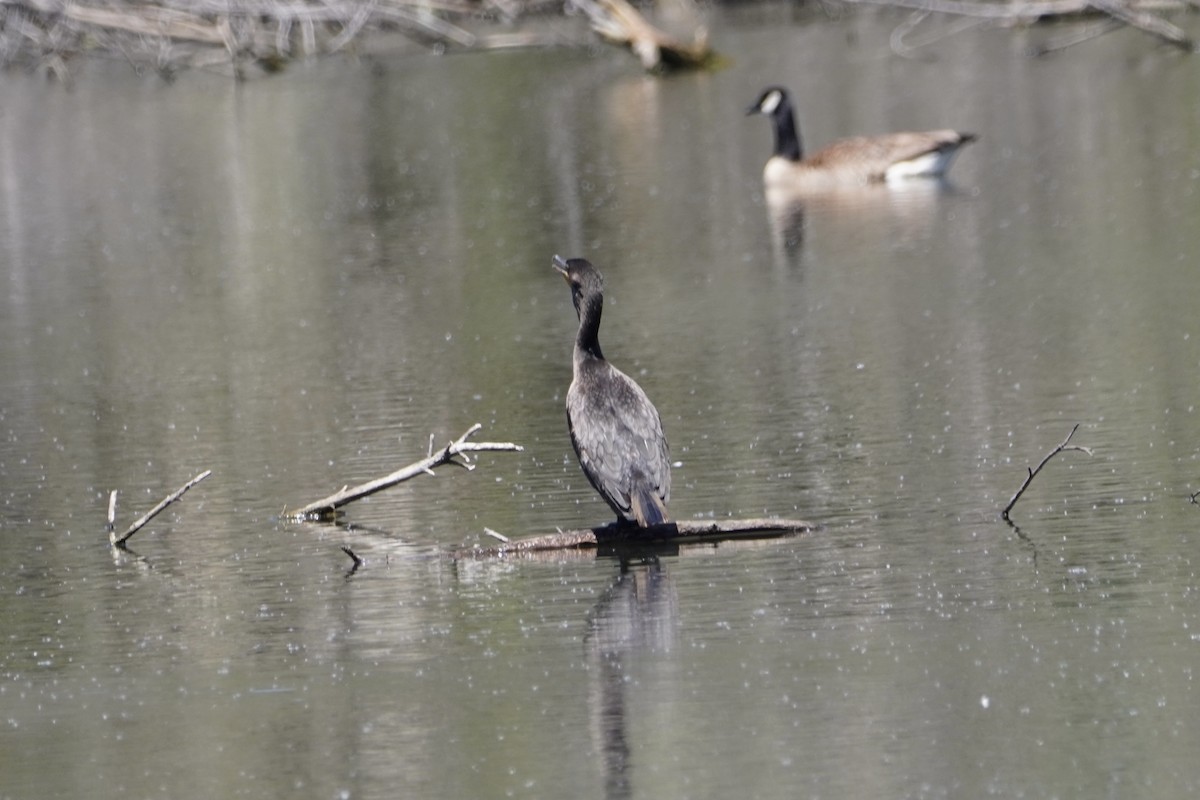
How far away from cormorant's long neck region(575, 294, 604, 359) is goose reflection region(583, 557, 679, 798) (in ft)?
3.49

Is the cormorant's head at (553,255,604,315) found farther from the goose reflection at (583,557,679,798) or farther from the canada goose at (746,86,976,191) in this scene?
the canada goose at (746,86,976,191)

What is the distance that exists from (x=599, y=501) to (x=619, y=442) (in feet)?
4.01

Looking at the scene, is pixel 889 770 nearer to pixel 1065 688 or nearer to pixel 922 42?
pixel 1065 688

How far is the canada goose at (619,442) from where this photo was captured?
8281mm

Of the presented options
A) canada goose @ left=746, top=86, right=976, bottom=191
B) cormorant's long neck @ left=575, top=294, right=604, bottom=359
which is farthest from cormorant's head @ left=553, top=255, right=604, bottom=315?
canada goose @ left=746, top=86, right=976, bottom=191

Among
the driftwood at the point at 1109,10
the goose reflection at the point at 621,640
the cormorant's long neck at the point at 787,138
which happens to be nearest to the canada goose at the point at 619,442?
the goose reflection at the point at 621,640

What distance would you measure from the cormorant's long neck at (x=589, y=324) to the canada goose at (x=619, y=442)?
0.02 metres

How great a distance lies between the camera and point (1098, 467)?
31.0 ft

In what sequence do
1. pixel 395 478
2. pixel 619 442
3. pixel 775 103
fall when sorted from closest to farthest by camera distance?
pixel 619 442
pixel 395 478
pixel 775 103

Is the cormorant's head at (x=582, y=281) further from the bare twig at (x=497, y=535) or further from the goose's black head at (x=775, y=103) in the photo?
the goose's black head at (x=775, y=103)

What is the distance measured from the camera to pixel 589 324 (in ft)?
29.7

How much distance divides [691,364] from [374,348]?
7.93ft

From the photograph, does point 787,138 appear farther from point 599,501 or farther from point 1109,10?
point 599,501

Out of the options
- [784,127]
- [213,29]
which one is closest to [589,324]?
[784,127]
